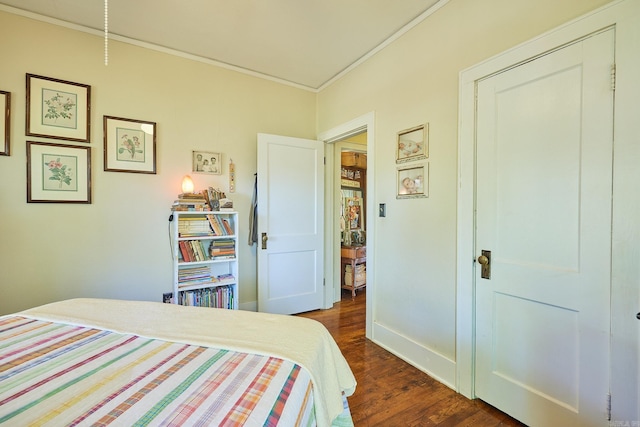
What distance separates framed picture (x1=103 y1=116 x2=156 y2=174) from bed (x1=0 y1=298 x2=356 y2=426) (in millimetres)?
1502

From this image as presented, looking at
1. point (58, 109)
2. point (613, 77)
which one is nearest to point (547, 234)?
point (613, 77)

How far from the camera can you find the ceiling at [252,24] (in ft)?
6.52

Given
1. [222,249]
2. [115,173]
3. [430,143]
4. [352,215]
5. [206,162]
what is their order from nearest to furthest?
1. [430,143]
2. [115,173]
3. [222,249]
4. [206,162]
5. [352,215]

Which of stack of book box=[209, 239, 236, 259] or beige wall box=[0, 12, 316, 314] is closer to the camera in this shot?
beige wall box=[0, 12, 316, 314]

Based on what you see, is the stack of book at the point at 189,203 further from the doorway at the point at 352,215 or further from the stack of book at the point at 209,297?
the doorway at the point at 352,215

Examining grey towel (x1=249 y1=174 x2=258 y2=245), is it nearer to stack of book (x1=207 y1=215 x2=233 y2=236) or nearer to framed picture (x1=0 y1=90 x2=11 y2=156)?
stack of book (x1=207 y1=215 x2=233 y2=236)

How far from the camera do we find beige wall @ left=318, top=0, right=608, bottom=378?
5.37 feet

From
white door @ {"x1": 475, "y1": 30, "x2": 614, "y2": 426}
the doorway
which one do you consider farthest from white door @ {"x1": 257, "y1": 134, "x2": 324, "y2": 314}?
white door @ {"x1": 475, "y1": 30, "x2": 614, "y2": 426}

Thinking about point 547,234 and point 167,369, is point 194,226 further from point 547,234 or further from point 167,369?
point 547,234

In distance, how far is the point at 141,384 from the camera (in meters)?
0.78

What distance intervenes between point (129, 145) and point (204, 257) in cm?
122

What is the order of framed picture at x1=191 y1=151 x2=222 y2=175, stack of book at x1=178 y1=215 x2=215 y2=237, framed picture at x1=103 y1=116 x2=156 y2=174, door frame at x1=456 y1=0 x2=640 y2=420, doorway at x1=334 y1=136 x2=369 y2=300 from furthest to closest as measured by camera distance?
doorway at x1=334 y1=136 x2=369 y2=300
framed picture at x1=191 y1=151 x2=222 y2=175
stack of book at x1=178 y1=215 x2=215 y2=237
framed picture at x1=103 y1=116 x2=156 y2=174
door frame at x1=456 y1=0 x2=640 y2=420

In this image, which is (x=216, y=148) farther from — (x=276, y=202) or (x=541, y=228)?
(x=541, y=228)

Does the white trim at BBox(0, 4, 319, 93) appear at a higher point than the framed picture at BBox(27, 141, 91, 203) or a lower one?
higher
